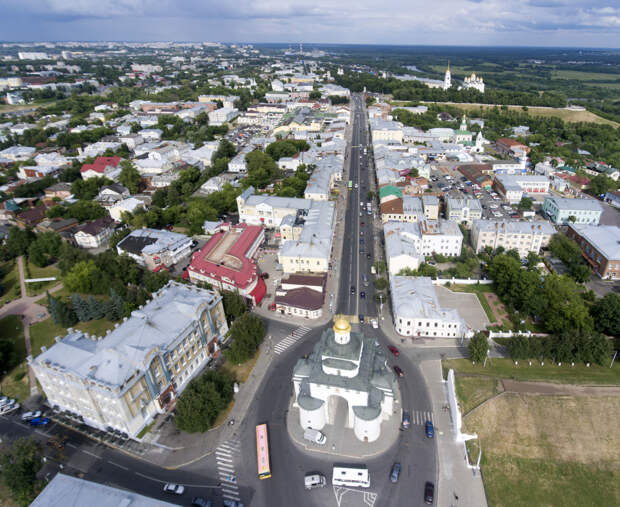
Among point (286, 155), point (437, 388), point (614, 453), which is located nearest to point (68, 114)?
point (286, 155)

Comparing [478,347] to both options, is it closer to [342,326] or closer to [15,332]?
[342,326]

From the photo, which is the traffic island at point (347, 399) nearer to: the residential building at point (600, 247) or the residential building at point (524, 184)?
the residential building at point (600, 247)

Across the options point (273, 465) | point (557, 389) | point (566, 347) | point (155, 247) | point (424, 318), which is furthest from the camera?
point (155, 247)

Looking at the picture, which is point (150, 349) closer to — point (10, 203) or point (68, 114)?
point (10, 203)

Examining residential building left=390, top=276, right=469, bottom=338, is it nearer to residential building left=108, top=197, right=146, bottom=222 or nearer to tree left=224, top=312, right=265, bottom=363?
tree left=224, top=312, right=265, bottom=363

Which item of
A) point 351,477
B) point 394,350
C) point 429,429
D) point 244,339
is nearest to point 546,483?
point 429,429

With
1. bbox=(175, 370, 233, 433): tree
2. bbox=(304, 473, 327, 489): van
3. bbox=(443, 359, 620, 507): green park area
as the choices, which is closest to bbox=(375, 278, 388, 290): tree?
bbox=(443, 359, 620, 507): green park area
